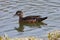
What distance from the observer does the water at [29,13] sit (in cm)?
874

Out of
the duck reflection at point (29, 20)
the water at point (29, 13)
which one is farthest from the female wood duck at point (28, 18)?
the water at point (29, 13)

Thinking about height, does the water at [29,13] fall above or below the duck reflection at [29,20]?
above

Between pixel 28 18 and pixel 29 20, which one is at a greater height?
pixel 28 18

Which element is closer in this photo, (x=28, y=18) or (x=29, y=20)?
(x=28, y=18)

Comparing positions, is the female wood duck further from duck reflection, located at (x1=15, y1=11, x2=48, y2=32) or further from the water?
the water

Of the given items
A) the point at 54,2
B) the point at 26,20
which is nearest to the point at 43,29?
the point at 26,20

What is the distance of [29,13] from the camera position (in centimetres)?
1087

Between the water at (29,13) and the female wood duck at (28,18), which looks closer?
the water at (29,13)

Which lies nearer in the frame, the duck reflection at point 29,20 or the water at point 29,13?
the water at point 29,13

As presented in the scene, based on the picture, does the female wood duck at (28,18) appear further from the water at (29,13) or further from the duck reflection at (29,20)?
the water at (29,13)

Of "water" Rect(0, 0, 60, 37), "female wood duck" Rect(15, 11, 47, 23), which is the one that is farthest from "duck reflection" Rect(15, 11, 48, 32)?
"water" Rect(0, 0, 60, 37)

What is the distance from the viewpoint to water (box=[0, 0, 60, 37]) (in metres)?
8.74

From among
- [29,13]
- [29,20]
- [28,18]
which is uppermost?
[29,13]

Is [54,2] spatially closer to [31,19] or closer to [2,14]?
[31,19]
